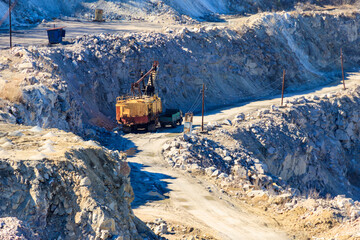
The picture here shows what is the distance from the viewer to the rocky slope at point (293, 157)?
2112cm

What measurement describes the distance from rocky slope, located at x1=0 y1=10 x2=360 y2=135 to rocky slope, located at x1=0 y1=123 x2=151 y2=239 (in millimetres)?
12307

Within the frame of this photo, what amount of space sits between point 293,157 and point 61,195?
30.2 metres

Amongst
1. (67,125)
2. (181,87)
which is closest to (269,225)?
(67,125)

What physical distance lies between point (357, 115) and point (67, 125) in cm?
3214

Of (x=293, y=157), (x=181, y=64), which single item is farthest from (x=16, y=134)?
(x=181, y=64)

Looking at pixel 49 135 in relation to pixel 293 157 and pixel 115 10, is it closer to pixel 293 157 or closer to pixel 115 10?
pixel 293 157

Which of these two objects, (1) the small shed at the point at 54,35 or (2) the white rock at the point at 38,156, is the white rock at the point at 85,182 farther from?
(1) the small shed at the point at 54,35

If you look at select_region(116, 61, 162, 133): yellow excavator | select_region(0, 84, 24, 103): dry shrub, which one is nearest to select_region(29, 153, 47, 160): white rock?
select_region(0, 84, 24, 103): dry shrub

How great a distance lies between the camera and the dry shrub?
25.9 meters

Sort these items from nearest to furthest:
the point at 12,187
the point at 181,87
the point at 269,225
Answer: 1. the point at 12,187
2. the point at 269,225
3. the point at 181,87

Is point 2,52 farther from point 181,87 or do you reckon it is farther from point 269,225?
point 269,225

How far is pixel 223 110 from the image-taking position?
46.6 meters

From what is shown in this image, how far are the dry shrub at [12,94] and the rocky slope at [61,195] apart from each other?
1252 cm

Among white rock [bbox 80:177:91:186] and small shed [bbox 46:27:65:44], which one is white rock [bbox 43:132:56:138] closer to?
white rock [bbox 80:177:91:186]
